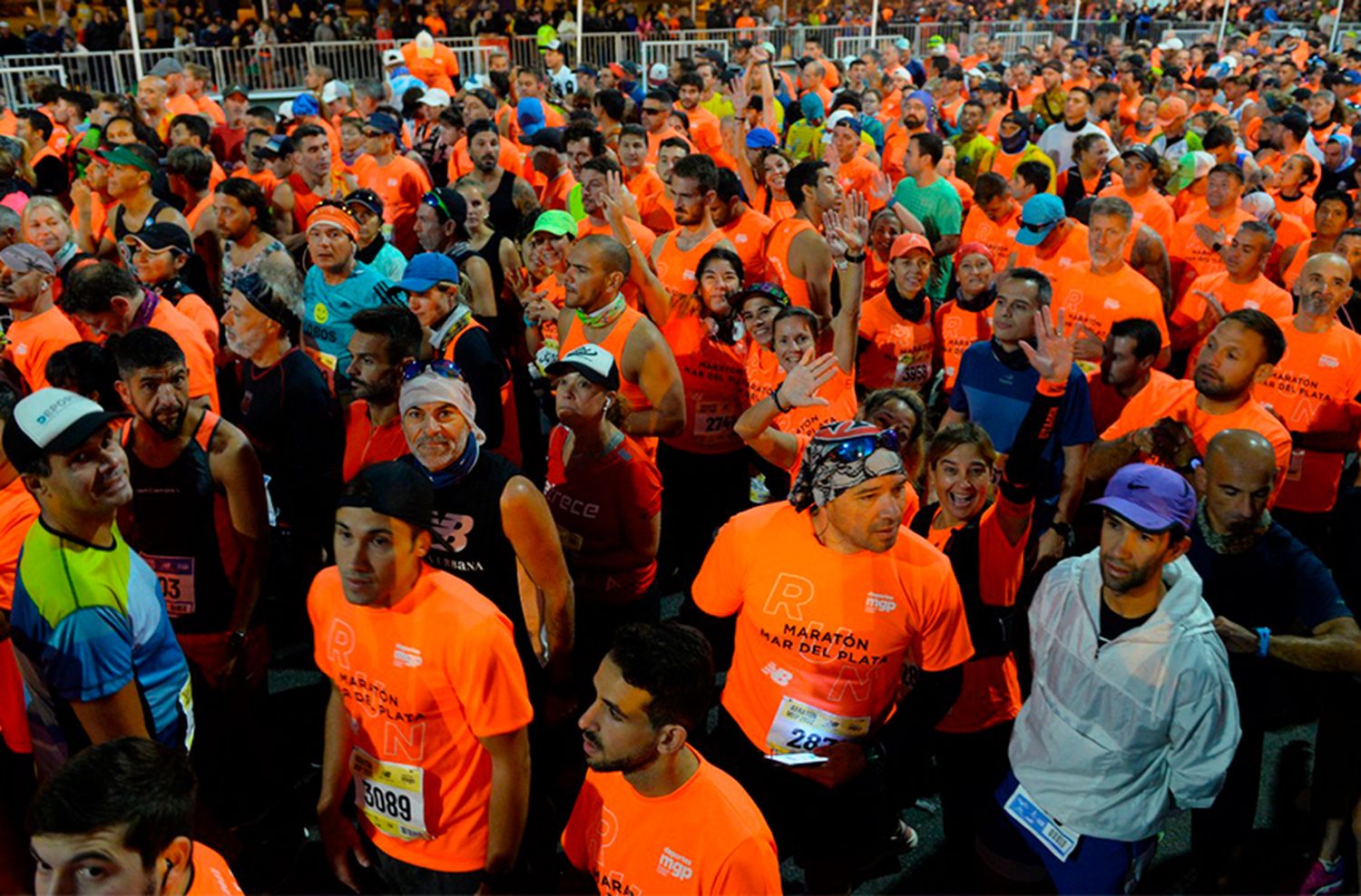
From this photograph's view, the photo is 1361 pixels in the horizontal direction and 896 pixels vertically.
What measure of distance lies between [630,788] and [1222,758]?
1.59m

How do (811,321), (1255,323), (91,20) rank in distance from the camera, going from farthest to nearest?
(91,20), (811,321), (1255,323)

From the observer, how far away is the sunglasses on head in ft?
9.82

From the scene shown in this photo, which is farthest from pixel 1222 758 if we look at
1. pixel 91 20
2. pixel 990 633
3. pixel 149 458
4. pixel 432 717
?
pixel 91 20

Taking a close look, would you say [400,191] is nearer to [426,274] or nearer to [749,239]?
[749,239]

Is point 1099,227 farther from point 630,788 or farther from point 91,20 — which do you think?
point 91,20

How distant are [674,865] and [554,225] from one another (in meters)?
4.01

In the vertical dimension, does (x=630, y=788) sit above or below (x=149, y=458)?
below

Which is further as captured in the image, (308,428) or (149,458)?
(308,428)

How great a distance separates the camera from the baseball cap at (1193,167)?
8500mm

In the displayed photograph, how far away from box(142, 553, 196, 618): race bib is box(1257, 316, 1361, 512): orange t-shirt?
15.6 ft

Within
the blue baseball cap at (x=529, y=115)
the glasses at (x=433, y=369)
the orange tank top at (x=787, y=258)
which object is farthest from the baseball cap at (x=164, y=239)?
the blue baseball cap at (x=529, y=115)

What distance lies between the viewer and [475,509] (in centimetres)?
328

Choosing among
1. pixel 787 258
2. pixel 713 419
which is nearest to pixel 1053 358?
pixel 713 419

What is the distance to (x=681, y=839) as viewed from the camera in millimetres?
2336
